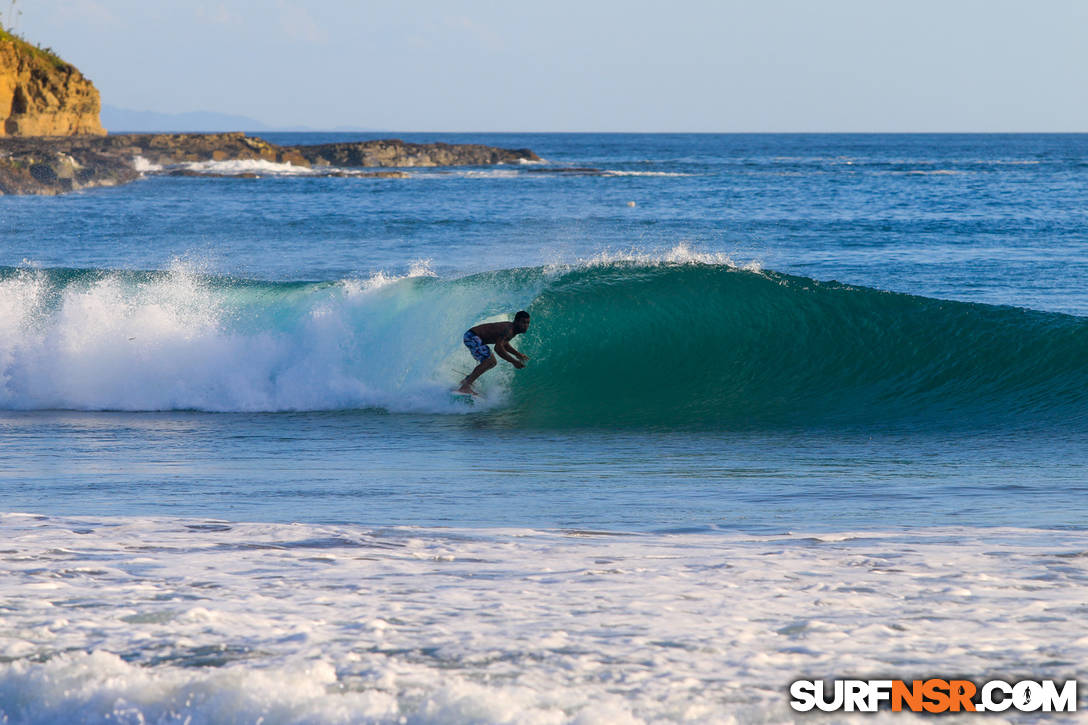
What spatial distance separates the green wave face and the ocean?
4 cm

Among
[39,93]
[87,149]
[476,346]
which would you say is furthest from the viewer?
[39,93]

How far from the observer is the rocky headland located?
42062mm

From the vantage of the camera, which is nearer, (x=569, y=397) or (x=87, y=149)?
(x=569, y=397)

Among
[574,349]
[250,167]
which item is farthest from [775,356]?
[250,167]

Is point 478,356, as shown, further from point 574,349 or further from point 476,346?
point 574,349

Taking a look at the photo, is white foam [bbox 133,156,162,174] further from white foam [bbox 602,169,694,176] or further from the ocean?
the ocean

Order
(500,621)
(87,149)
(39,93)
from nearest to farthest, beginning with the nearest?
(500,621) → (87,149) → (39,93)

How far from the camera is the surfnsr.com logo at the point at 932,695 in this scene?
3283mm

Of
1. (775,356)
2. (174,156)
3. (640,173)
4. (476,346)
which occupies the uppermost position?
(174,156)

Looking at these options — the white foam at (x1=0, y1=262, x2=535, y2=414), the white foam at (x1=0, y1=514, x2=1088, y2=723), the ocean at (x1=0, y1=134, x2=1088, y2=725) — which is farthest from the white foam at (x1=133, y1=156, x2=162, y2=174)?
the white foam at (x1=0, y1=514, x2=1088, y2=723)

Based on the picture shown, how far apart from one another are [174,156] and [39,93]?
1082cm

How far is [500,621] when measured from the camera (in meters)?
3.99

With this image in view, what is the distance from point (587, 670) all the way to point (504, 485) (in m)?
3.54

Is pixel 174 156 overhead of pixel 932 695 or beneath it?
overhead
